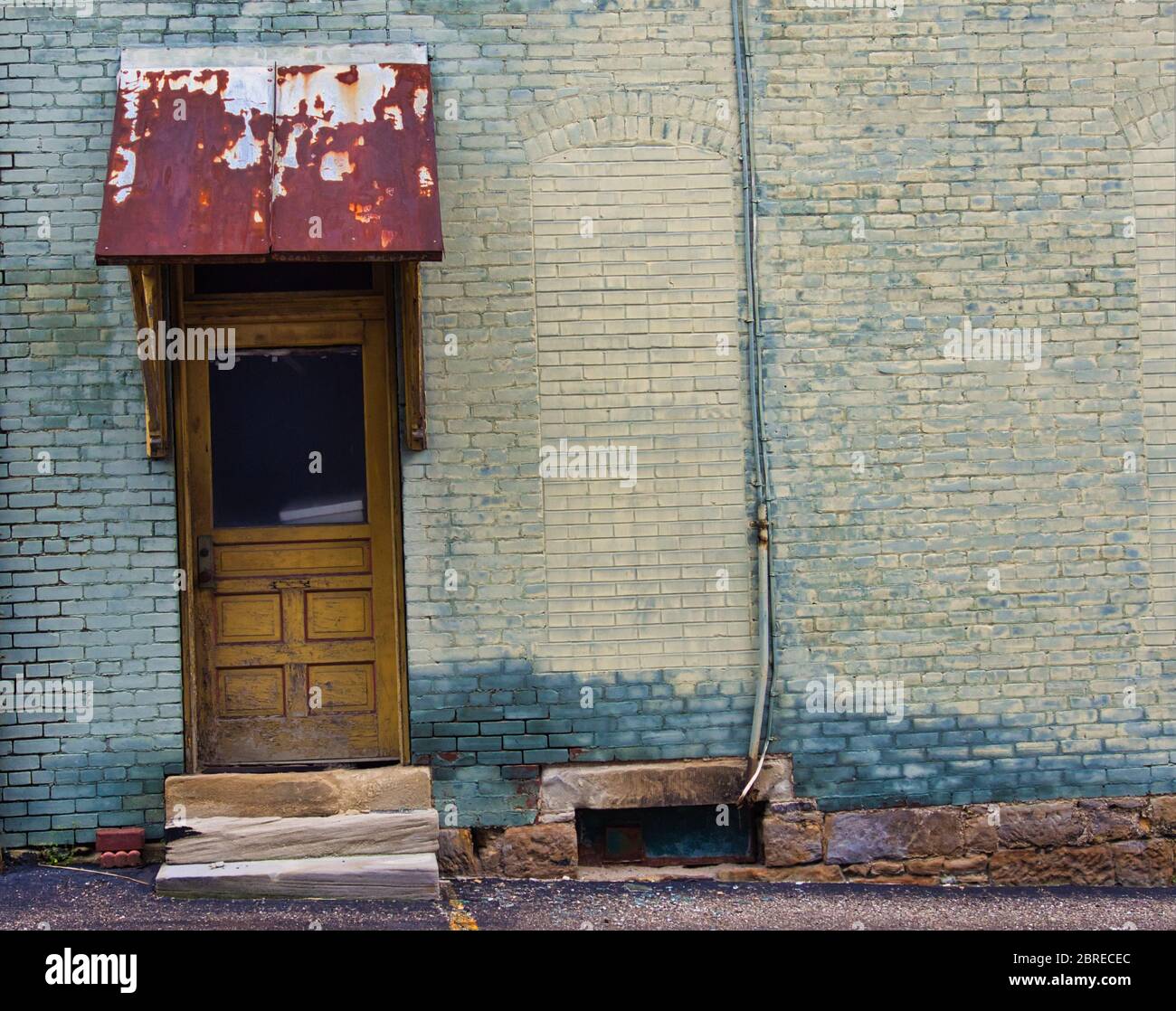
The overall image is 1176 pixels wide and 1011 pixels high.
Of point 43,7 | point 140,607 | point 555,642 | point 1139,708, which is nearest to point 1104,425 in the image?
point 1139,708

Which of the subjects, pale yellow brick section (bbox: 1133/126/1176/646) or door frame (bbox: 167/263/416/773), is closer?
door frame (bbox: 167/263/416/773)

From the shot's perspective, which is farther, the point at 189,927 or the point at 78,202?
the point at 78,202

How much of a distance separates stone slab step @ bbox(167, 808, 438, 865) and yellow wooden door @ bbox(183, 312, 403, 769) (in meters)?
0.44

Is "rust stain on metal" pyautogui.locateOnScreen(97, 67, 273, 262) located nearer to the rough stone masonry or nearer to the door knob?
the rough stone masonry

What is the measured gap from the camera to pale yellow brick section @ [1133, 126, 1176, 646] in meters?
6.38

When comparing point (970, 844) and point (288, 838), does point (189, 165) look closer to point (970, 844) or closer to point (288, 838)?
point (288, 838)

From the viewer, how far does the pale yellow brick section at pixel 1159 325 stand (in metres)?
6.38

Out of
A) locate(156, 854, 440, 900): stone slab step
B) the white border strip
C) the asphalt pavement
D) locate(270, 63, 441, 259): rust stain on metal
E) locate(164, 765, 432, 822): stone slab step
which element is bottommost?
the asphalt pavement

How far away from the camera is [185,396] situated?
6316 mm

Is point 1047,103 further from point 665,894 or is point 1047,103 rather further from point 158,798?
point 158,798

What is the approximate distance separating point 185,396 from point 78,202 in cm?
104

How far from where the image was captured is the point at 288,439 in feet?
21.1

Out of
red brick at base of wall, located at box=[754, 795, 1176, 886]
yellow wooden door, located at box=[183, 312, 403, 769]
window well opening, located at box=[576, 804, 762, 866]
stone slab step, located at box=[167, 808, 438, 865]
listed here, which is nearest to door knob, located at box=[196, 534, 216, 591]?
yellow wooden door, located at box=[183, 312, 403, 769]

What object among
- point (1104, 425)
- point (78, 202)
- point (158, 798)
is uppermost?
point (78, 202)
